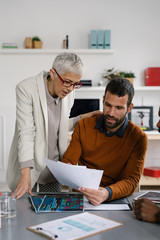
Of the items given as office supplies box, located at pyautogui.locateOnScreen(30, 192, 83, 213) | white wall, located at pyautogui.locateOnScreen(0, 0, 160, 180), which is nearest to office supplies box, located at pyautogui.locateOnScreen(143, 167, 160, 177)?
white wall, located at pyautogui.locateOnScreen(0, 0, 160, 180)

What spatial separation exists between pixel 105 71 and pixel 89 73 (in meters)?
0.23

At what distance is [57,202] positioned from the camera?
1428 mm

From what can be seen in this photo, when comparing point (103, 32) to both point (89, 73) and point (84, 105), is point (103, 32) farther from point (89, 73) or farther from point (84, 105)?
point (84, 105)

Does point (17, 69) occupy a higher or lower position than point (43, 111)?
higher

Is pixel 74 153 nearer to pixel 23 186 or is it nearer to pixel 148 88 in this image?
pixel 23 186

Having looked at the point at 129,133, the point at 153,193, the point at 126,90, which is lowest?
the point at 153,193

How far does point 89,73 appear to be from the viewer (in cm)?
455

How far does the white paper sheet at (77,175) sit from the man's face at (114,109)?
1.50 ft

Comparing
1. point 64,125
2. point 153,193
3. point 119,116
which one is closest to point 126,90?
point 119,116

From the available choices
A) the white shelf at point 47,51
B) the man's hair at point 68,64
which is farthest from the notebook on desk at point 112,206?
the white shelf at point 47,51

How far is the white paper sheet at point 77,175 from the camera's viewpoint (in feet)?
4.36

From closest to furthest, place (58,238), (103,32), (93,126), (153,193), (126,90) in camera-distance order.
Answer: (58,238) < (153,193) < (126,90) < (93,126) < (103,32)

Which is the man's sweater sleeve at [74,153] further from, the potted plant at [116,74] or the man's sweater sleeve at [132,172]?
the potted plant at [116,74]

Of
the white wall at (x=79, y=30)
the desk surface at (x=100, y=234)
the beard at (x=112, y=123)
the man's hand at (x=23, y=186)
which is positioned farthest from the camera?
the white wall at (x=79, y=30)
